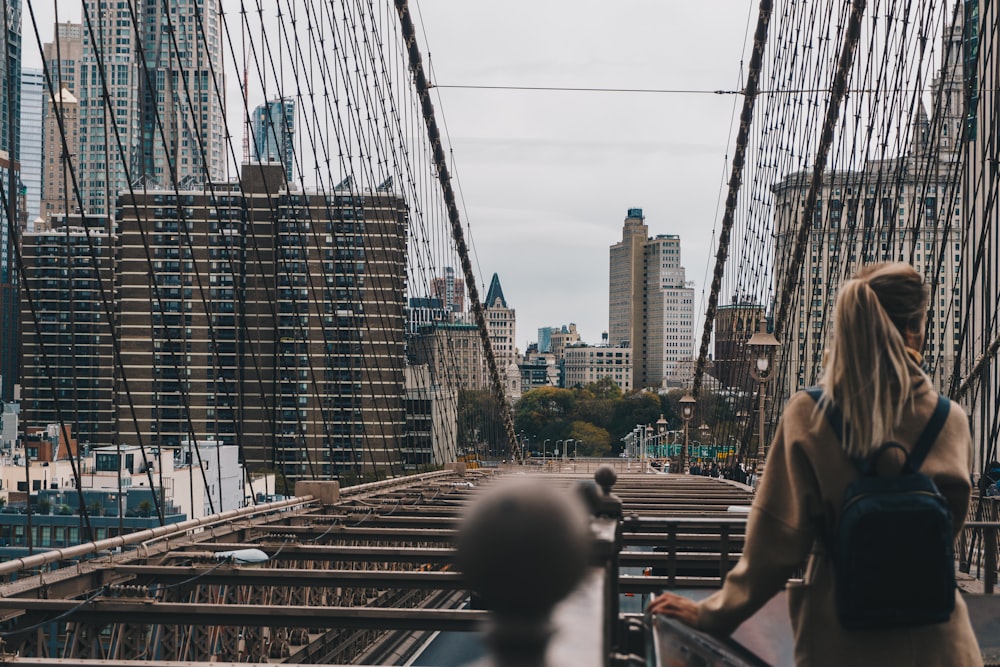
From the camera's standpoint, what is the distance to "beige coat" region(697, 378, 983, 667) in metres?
1.46

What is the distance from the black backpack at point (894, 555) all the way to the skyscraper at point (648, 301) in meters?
137

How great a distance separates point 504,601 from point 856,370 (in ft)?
3.18

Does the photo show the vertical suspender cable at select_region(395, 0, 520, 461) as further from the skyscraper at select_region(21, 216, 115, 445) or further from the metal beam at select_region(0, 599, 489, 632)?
the metal beam at select_region(0, 599, 489, 632)

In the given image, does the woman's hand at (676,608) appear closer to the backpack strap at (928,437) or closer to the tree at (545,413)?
the backpack strap at (928,437)

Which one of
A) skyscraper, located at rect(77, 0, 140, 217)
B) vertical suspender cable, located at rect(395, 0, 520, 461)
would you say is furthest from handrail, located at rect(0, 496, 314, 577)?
skyscraper, located at rect(77, 0, 140, 217)

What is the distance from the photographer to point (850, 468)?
148 cm

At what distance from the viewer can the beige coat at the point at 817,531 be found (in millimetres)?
1460

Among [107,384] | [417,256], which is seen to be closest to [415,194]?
[417,256]

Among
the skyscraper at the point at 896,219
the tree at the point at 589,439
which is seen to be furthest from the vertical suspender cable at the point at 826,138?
the tree at the point at 589,439

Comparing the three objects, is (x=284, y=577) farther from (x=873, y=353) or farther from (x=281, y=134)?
(x=281, y=134)

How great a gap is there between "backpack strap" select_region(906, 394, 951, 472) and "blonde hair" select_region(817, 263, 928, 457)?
0.05 m

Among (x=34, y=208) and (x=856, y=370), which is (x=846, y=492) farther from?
(x=34, y=208)

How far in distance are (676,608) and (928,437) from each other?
49 cm

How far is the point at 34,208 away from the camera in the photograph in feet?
208
